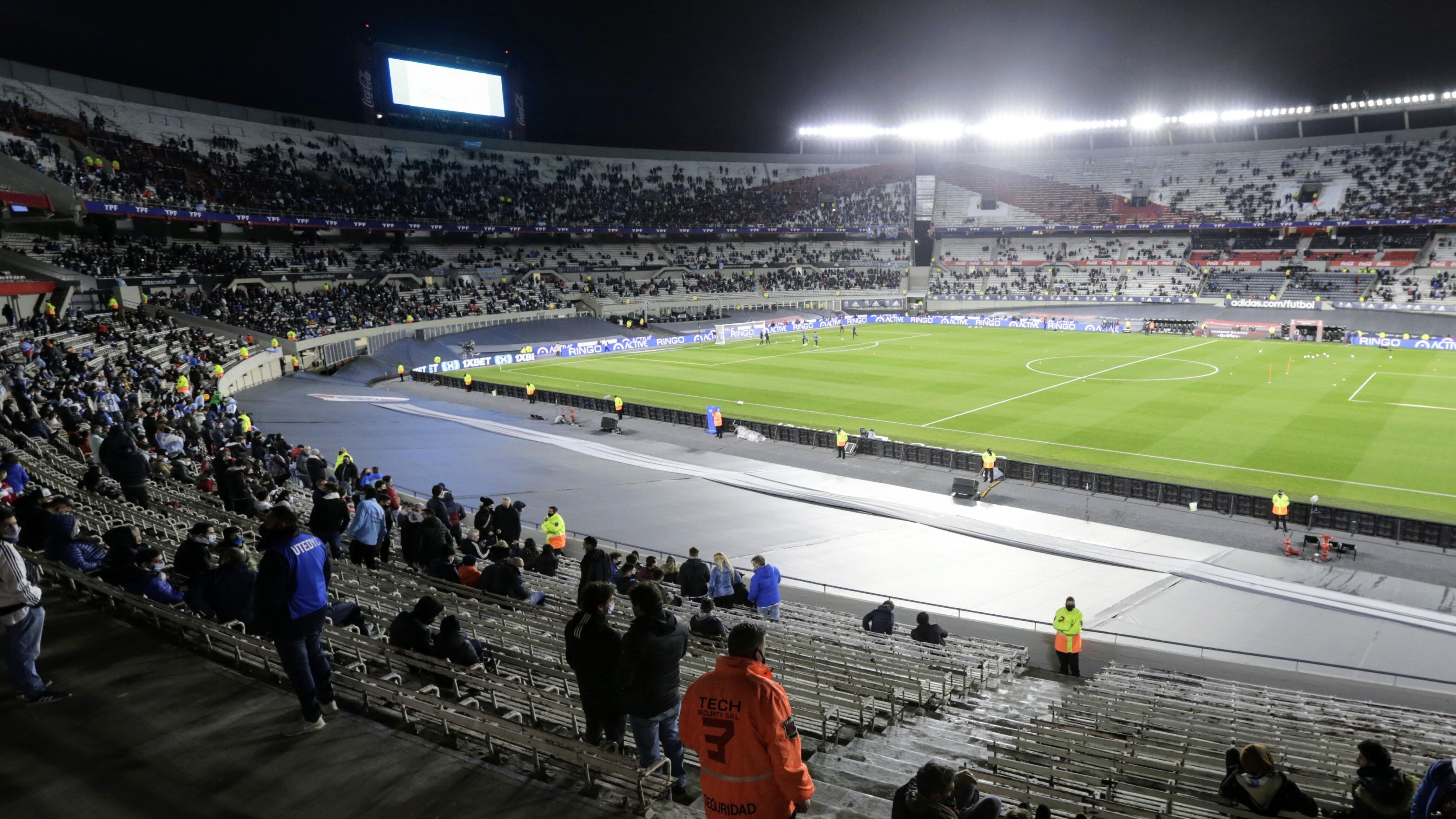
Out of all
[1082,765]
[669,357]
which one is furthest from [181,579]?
[669,357]

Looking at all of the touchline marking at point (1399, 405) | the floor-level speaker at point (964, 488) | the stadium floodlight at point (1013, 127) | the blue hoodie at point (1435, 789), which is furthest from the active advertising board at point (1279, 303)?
the blue hoodie at point (1435, 789)

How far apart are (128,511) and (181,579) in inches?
133

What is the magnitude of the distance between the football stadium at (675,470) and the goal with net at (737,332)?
239 cm

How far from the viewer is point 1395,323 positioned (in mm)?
60500

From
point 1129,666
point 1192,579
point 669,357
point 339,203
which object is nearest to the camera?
point 1129,666

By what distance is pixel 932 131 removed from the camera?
98.6 meters

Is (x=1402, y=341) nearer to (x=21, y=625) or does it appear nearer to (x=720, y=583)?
(x=720, y=583)

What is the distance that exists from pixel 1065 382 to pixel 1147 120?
59.3 metres

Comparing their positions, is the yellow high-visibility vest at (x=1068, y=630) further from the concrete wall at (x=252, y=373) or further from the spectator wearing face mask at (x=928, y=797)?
the concrete wall at (x=252, y=373)

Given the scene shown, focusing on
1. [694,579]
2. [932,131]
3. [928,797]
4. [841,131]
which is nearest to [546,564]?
[694,579]

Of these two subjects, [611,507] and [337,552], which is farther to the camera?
[611,507]

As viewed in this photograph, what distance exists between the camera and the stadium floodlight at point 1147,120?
8619 cm

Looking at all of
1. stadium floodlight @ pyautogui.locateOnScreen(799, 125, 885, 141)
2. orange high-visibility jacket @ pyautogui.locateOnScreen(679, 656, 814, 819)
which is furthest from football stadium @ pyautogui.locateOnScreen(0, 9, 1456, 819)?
stadium floodlight @ pyautogui.locateOnScreen(799, 125, 885, 141)

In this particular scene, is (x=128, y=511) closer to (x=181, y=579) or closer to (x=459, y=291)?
(x=181, y=579)
